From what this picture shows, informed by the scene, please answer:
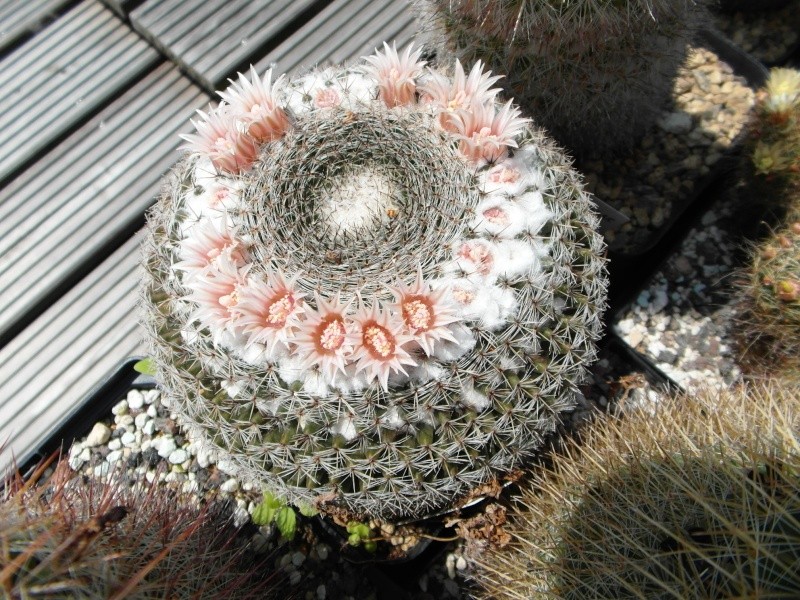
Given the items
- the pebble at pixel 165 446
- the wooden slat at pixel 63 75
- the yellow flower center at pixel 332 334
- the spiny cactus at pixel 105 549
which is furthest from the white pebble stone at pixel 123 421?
the yellow flower center at pixel 332 334

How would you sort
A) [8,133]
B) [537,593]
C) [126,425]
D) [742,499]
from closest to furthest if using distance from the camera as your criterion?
[742,499], [537,593], [126,425], [8,133]

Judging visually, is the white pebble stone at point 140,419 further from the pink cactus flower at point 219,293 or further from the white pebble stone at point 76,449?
the pink cactus flower at point 219,293

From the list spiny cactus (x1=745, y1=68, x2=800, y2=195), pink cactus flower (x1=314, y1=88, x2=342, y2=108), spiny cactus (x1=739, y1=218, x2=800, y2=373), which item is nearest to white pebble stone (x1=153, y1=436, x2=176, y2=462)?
pink cactus flower (x1=314, y1=88, x2=342, y2=108)

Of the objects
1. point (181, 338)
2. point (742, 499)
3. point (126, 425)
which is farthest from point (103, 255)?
point (742, 499)

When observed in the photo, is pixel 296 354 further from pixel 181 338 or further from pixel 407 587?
pixel 407 587

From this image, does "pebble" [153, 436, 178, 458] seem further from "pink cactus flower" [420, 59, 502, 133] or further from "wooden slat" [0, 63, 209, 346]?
"pink cactus flower" [420, 59, 502, 133]

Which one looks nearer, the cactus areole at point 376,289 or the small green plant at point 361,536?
the cactus areole at point 376,289

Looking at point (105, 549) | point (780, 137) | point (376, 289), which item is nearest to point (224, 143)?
point (376, 289)
